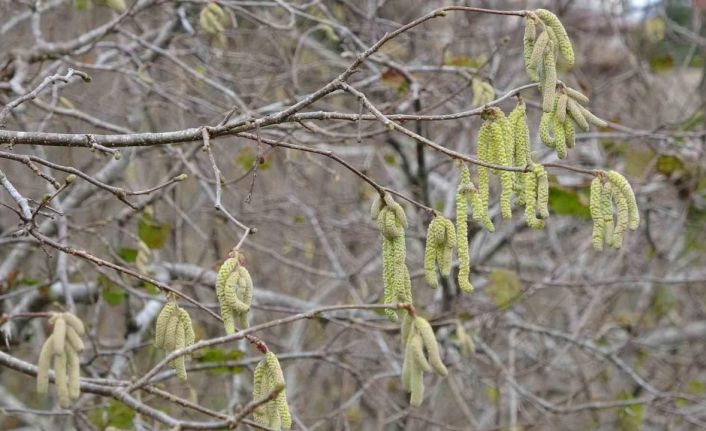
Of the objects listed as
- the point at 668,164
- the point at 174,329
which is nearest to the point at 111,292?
the point at 174,329

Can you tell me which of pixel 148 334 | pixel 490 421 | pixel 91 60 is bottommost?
pixel 490 421

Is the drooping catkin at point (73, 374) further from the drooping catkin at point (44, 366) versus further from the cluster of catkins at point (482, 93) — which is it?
the cluster of catkins at point (482, 93)

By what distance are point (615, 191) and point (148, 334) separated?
8.78 ft

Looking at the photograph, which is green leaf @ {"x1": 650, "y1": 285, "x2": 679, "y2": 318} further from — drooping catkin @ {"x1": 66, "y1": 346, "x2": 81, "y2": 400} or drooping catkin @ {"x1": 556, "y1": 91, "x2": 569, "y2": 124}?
drooping catkin @ {"x1": 66, "y1": 346, "x2": 81, "y2": 400}

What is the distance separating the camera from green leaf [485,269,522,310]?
4125 mm

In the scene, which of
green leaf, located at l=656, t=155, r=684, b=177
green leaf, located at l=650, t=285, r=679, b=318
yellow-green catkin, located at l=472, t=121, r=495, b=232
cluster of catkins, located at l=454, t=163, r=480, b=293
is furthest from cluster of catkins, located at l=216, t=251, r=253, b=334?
green leaf, located at l=650, t=285, r=679, b=318

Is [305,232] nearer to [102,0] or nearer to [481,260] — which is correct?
[481,260]

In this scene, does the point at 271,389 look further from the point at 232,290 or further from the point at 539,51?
the point at 539,51

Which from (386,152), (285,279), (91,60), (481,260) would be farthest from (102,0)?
(285,279)

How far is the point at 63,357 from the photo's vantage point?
1654 mm

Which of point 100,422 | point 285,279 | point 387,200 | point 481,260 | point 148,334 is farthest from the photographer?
point 285,279

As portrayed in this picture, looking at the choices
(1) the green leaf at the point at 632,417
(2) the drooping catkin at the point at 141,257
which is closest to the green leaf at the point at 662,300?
(1) the green leaf at the point at 632,417

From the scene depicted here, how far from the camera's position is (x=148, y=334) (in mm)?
4156

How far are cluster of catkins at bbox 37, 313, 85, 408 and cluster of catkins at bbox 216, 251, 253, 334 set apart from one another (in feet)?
0.96
